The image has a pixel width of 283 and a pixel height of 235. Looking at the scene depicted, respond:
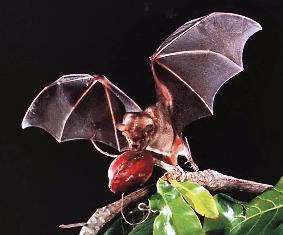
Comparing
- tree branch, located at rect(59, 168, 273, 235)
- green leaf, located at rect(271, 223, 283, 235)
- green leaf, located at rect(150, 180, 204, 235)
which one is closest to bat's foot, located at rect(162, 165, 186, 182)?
tree branch, located at rect(59, 168, 273, 235)

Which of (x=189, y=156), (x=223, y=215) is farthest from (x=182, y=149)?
(x=223, y=215)

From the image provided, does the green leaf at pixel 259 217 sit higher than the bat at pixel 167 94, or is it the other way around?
the bat at pixel 167 94

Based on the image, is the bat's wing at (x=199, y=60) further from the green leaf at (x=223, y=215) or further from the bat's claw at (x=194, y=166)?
the green leaf at (x=223, y=215)

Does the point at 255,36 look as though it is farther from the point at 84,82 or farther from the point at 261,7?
the point at 84,82

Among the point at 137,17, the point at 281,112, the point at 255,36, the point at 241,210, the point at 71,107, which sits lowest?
the point at 241,210

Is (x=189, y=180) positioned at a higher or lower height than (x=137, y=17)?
lower

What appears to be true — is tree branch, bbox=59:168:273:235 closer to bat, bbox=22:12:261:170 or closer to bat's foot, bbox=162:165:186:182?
bat's foot, bbox=162:165:186:182

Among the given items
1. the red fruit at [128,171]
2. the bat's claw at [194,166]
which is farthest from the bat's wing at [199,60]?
the red fruit at [128,171]

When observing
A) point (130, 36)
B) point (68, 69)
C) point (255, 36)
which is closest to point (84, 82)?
point (68, 69)
